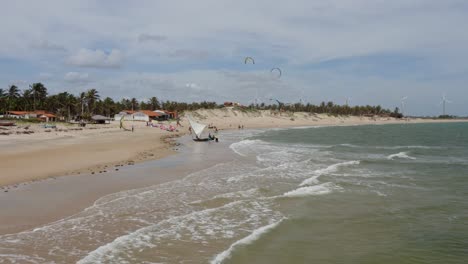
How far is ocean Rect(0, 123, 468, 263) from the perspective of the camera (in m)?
10.0

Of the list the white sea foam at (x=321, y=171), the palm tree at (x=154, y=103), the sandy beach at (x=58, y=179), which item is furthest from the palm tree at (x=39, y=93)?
the white sea foam at (x=321, y=171)

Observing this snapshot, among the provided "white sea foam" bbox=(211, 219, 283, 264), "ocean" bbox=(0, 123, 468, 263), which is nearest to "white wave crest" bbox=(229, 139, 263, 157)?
"ocean" bbox=(0, 123, 468, 263)

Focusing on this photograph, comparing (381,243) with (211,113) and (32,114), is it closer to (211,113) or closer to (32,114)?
(32,114)

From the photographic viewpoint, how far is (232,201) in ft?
53.1

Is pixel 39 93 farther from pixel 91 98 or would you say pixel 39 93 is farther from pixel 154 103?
pixel 154 103

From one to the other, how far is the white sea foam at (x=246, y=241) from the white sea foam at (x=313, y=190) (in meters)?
4.39

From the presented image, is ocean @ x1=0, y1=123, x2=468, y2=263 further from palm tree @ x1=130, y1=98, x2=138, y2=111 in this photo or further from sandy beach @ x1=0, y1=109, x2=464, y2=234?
→ palm tree @ x1=130, y1=98, x2=138, y2=111

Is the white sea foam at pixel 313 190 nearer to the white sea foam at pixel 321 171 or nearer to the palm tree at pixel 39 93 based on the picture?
the white sea foam at pixel 321 171

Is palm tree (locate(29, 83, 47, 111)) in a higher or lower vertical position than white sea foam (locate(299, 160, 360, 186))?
higher

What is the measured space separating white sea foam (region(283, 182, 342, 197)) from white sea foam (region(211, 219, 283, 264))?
4385mm

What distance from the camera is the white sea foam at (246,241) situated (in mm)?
9773

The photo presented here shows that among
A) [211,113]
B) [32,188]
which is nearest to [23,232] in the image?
[32,188]

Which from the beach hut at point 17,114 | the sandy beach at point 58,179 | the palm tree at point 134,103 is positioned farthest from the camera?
the palm tree at point 134,103

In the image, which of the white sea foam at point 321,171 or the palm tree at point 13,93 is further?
the palm tree at point 13,93
